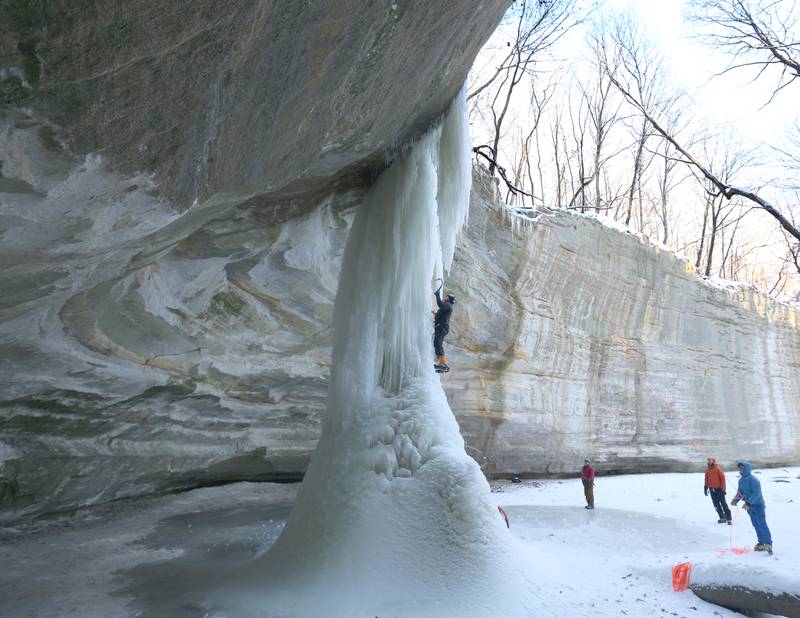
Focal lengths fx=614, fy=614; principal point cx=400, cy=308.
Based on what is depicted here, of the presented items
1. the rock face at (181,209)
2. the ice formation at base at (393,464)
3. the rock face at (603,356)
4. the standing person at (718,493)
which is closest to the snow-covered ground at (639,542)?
the standing person at (718,493)

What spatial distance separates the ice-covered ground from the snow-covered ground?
2 cm

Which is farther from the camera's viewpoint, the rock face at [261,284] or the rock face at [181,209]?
the rock face at [261,284]

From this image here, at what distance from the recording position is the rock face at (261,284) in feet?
9.25

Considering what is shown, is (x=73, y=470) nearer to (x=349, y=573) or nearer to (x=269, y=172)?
(x=349, y=573)

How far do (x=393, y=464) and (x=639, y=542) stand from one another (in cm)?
353

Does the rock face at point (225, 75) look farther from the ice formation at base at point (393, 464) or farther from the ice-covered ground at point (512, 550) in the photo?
the ice-covered ground at point (512, 550)

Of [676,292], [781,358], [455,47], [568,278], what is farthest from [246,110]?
[781,358]

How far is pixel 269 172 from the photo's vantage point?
423 centimetres

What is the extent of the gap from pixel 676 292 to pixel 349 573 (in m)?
12.0

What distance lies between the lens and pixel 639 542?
23.0ft

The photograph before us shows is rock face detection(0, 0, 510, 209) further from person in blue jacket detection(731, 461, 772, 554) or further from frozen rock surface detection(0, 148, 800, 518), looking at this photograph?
person in blue jacket detection(731, 461, 772, 554)

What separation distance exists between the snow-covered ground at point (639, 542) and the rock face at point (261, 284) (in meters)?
2.18

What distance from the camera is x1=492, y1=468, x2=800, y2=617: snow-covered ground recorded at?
191 inches

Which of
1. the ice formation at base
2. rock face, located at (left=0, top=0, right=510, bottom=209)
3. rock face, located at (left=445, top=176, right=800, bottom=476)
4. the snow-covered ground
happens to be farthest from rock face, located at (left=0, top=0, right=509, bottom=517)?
the snow-covered ground
